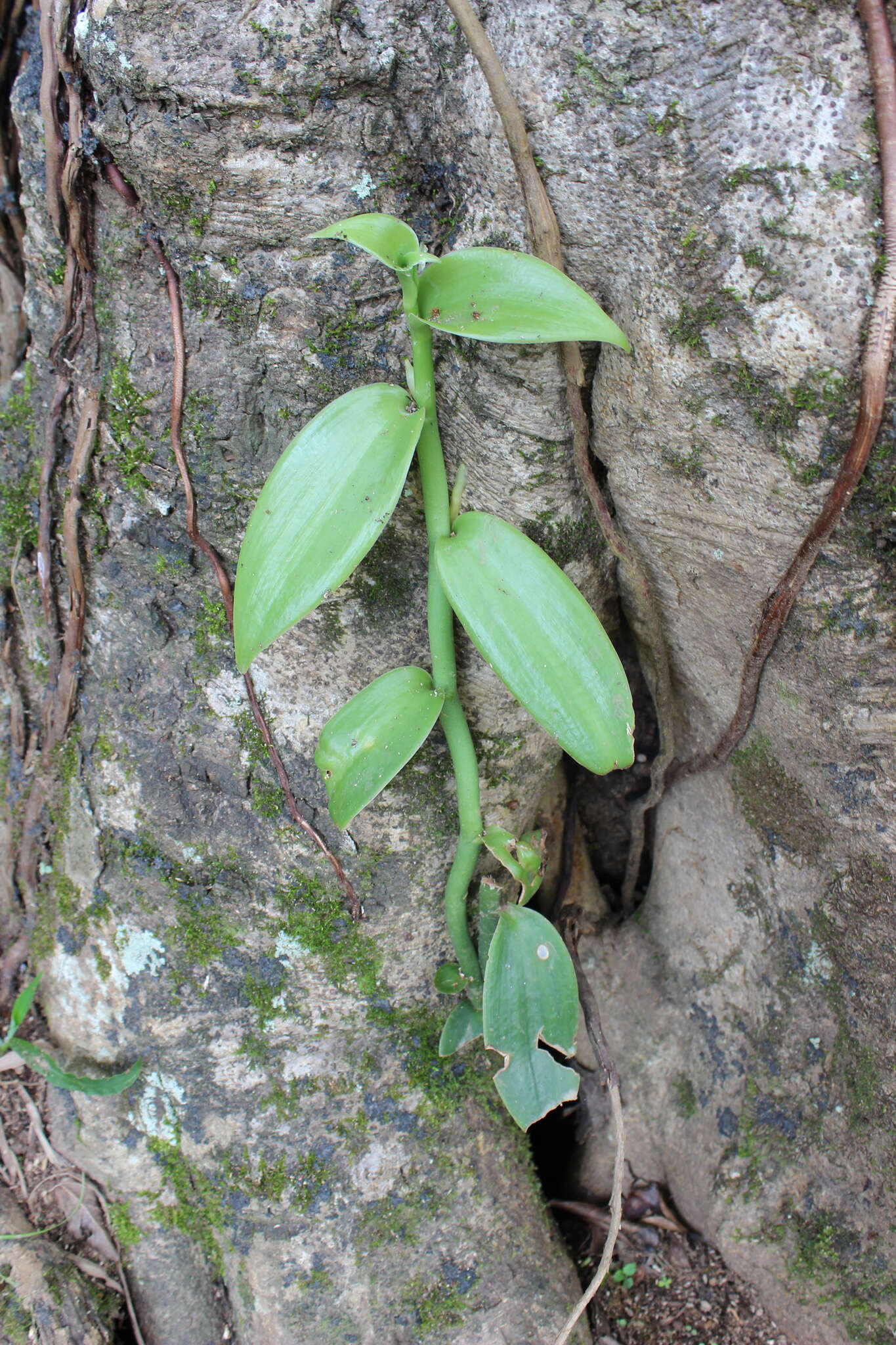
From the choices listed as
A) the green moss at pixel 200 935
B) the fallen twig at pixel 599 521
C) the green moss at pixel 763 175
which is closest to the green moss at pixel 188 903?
the green moss at pixel 200 935

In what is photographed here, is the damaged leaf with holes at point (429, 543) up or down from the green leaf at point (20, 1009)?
up

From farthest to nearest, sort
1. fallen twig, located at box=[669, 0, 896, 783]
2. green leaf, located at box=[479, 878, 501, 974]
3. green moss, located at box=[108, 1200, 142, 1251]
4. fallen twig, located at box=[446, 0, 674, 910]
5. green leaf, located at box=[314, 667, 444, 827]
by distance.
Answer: green moss, located at box=[108, 1200, 142, 1251], green leaf, located at box=[479, 878, 501, 974], green leaf, located at box=[314, 667, 444, 827], fallen twig, located at box=[446, 0, 674, 910], fallen twig, located at box=[669, 0, 896, 783]

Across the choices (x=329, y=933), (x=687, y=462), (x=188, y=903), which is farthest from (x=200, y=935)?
(x=687, y=462)

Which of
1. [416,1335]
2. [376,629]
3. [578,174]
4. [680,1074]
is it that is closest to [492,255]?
[578,174]

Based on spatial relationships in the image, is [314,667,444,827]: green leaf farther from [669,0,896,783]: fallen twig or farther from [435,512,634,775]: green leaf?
Result: [669,0,896,783]: fallen twig

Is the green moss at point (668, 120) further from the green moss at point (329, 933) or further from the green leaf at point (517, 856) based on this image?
the green moss at point (329, 933)

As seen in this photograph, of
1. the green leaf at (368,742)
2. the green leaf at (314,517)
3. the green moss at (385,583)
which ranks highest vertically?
the green leaf at (314,517)

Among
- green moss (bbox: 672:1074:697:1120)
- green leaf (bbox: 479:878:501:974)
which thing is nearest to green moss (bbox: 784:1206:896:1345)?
green moss (bbox: 672:1074:697:1120)

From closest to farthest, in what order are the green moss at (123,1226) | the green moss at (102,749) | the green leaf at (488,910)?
the green leaf at (488,910), the green moss at (102,749), the green moss at (123,1226)
